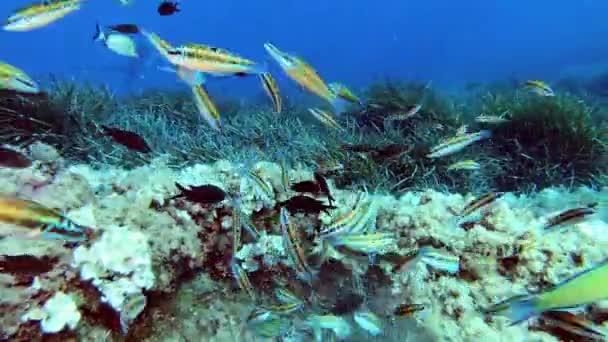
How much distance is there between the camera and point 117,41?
16.2 ft

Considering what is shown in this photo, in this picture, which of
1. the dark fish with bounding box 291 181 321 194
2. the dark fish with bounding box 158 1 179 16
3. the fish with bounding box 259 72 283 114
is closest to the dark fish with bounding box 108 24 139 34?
the dark fish with bounding box 158 1 179 16

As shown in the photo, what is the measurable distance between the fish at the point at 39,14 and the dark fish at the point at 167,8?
5.25 ft

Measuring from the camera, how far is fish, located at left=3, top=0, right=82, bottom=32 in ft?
11.6

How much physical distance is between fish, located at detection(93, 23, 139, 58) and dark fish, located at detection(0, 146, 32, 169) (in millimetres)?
2366

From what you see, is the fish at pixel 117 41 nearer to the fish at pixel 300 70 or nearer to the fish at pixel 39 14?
the fish at pixel 39 14

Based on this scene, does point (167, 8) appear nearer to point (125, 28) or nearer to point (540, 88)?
point (125, 28)

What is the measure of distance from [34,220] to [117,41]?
3.67 meters

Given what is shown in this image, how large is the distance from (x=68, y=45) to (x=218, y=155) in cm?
12272

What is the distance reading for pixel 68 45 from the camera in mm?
106188

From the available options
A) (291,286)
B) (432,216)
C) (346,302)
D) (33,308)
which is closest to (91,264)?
(33,308)

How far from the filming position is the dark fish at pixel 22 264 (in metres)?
2.32

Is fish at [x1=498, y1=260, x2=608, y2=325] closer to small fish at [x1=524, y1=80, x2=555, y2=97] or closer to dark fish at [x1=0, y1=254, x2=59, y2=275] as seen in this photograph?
dark fish at [x1=0, y1=254, x2=59, y2=275]

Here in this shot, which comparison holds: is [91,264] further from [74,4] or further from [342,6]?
[342,6]

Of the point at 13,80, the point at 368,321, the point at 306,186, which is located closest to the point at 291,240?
the point at 306,186
